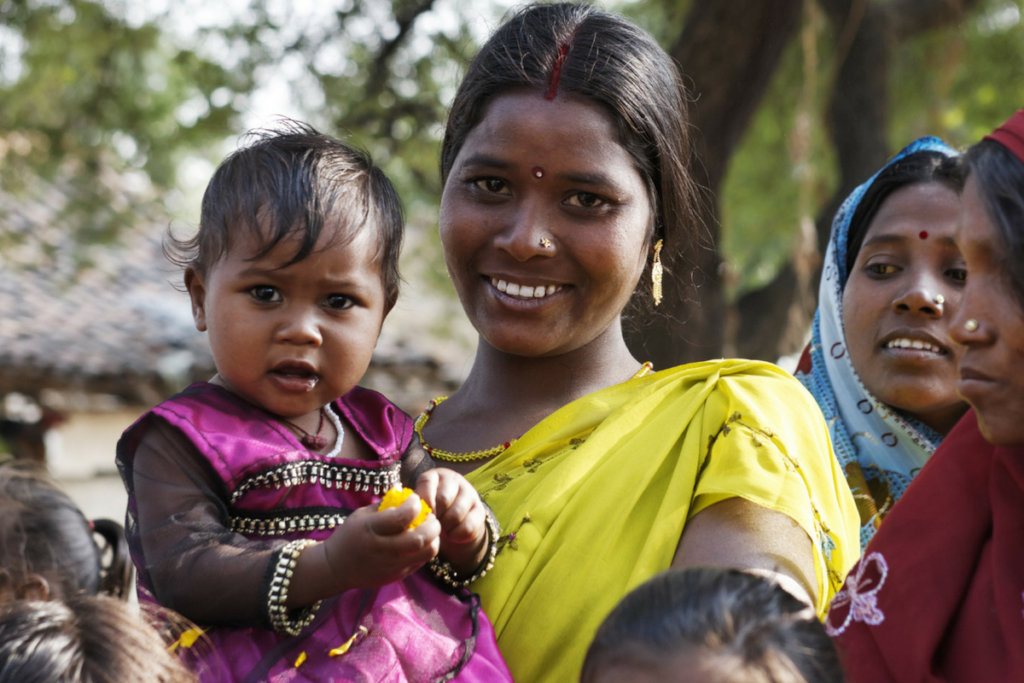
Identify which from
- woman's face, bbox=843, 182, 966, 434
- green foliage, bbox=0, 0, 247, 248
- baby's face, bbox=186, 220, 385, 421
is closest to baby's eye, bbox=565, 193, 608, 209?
baby's face, bbox=186, 220, 385, 421

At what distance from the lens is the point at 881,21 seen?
24.7 ft

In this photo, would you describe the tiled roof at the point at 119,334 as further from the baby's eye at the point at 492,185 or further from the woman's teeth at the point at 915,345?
the baby's eye at the point at 492,185

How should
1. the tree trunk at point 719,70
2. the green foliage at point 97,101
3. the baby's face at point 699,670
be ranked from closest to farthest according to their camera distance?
the baby's face at point 699,670 → the tree trunk at point 719,70 → the green foliage at point 97,101

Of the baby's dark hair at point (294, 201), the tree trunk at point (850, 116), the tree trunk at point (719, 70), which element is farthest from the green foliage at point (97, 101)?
the baby's dark hair at point (294, 201)

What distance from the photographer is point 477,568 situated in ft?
7.37

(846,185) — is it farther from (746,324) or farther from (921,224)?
(921,224)

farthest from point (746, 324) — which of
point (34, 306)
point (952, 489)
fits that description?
point (34, 306)

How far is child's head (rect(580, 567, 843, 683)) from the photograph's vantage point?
1495mm

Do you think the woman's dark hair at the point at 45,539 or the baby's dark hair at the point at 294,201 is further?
the woman's dark hair at the point at 45,539

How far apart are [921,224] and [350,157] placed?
5.34 ft

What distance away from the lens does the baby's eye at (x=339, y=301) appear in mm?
2262

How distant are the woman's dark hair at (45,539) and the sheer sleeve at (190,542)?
128 cm

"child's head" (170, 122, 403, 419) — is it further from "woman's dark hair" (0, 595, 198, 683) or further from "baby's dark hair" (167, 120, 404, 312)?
"woman's dark hair" (0, 595, 198, 683)

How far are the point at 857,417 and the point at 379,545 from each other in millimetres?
1857
